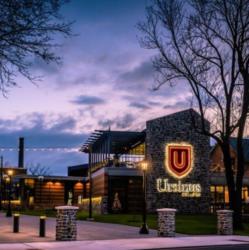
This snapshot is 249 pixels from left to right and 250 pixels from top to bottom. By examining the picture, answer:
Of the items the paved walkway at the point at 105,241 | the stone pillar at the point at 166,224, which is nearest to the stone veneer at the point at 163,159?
the paved walkway at the point at 105,241

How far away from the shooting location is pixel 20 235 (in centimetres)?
2434

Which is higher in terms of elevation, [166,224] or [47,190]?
[47,190]

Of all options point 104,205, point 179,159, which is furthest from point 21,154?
point 179,159

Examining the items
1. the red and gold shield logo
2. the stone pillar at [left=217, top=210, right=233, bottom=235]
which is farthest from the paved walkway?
the red and gold shield logo

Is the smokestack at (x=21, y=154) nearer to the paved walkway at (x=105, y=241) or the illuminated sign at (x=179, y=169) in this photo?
the illuminated sign at (x=179, y=169)

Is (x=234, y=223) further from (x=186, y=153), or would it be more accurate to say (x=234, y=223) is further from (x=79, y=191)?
(x=79, y=191)

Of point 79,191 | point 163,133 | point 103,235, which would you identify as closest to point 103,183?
point 163,133

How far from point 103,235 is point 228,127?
11.2 metres

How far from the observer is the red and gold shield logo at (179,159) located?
5043 centimetres

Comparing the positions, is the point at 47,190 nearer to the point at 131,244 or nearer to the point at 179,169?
the point at 179,169

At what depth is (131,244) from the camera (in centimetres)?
2141

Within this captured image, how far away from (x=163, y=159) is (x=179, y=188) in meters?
3.03

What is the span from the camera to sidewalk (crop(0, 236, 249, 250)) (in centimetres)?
1991

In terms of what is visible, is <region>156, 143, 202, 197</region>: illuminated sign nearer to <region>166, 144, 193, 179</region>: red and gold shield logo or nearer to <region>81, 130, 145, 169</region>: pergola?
<region>166, 144, 193, 179</region>: red and gold shield logo
